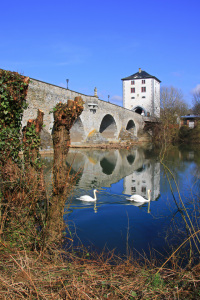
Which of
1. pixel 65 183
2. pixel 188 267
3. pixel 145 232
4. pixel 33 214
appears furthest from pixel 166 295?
pixel 145 232

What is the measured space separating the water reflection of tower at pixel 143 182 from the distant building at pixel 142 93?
40.2 m

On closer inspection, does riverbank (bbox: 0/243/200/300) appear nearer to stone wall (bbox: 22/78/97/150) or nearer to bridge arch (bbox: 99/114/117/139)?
stone wall (bbox: 22/78/97/150)

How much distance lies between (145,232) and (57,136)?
286 centimetres

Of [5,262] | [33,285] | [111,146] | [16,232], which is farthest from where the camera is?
[111,146]

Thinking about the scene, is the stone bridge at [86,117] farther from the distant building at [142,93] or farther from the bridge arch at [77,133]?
the distant building at [142,93]

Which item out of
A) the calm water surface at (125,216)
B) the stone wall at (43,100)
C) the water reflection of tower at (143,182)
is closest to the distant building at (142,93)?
the stone wall at (43,100)

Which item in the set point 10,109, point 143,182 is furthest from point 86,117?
point 10,109

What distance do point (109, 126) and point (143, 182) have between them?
25.7 meters

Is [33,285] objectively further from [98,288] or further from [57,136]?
[57,136]

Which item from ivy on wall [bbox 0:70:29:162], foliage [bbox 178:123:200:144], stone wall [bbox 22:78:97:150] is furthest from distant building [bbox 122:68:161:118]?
ivy on wall [bbox 0:70:29:162]

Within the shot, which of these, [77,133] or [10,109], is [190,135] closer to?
[77,133]

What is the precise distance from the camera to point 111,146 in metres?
30.2

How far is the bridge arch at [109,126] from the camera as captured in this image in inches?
1421

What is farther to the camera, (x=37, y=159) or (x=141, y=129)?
(x=141, y=129)
